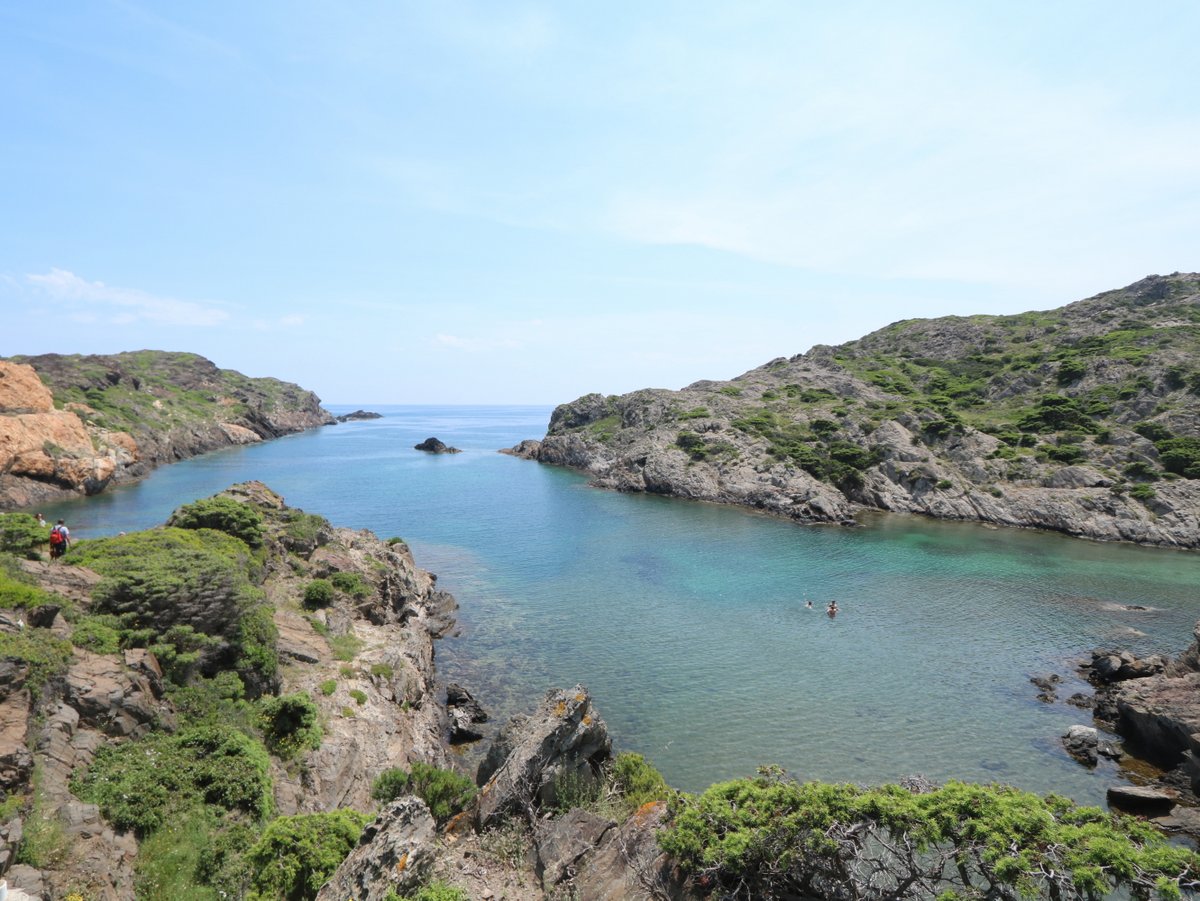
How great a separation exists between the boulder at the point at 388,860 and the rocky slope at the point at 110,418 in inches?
3107

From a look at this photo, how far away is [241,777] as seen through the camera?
16078mm

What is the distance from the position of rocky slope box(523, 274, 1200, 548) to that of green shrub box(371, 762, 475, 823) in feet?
230

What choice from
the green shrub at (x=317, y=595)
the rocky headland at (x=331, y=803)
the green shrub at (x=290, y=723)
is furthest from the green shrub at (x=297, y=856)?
the green shrub at (x=317, y=595)

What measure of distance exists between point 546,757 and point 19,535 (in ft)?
77.1

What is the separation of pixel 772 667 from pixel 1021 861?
84.1 ft

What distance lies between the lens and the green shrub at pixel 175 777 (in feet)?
45.2

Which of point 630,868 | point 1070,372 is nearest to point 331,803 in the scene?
point 630,868

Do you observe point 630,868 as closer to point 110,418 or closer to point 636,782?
point 636,782

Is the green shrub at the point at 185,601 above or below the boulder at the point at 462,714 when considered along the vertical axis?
above

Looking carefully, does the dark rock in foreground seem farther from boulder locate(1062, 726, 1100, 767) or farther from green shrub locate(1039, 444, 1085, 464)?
boulder locate(1062, 726, 1100, 767)

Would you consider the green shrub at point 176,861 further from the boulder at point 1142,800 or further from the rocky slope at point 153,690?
the boulder at point 1142,800

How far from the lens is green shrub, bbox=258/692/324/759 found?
19906 millimetres

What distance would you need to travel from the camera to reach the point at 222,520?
3375cm

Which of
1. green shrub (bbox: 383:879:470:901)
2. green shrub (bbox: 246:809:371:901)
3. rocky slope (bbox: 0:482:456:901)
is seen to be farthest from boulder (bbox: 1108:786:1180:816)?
green shrub (bbox: 246:809:371:901)
